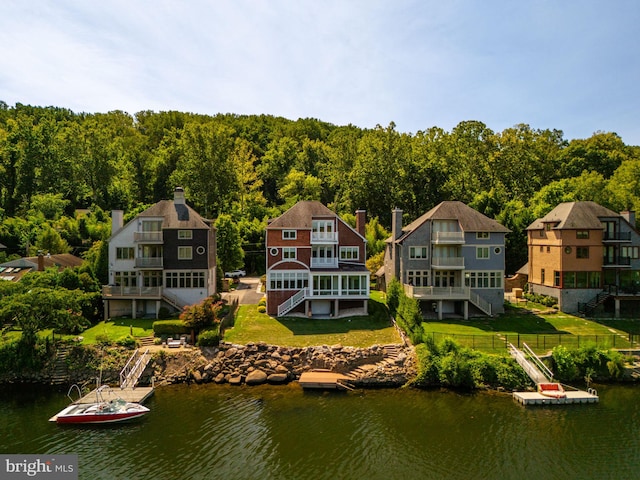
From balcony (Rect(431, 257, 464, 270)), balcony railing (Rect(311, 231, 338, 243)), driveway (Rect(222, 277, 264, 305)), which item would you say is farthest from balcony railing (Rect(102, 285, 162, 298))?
balcony (Rect(431, 257, 464, 270))

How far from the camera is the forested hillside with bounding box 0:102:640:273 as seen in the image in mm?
62062

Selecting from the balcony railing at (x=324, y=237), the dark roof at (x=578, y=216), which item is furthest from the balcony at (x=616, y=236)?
the balcony railing at (x=324, y=237)

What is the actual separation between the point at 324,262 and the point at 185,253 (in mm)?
12089

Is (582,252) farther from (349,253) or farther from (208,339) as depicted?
(208,339)

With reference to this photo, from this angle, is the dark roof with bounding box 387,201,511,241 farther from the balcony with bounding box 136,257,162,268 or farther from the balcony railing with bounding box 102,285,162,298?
the balcony railing with bounding box 102,285,162,298

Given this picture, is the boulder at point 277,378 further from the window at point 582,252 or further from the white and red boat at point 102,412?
the window at point 582,252

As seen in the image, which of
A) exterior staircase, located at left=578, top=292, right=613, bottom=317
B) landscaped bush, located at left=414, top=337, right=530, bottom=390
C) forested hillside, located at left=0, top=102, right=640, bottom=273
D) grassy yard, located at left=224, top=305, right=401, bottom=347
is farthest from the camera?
forested hillside, located at left=0, top=102, right=640, bottom=273

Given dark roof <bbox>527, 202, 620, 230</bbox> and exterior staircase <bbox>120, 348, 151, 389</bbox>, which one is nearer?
exterior staircase <bbox>120, 348, 151, 389</bbox>

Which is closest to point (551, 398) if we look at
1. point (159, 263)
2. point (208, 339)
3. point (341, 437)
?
point (341, 437)

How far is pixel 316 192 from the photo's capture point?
79.4 m

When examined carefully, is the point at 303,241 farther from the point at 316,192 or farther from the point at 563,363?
the point at 316,192

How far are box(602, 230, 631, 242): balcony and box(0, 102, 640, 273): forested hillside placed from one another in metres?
12.9

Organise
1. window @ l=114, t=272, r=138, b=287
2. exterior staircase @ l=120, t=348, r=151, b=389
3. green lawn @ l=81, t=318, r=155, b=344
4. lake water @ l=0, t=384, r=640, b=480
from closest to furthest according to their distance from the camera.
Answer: lake water @ l=0, t=384, r=640, b=480 → exterior staircase @ l=120, t=348, r=151, b=389 → green lawn @ l=81, t=318, r=155, b=344 → window @ l=114, t=272, r=138, b=287

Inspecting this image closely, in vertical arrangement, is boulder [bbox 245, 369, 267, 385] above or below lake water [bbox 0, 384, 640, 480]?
above
